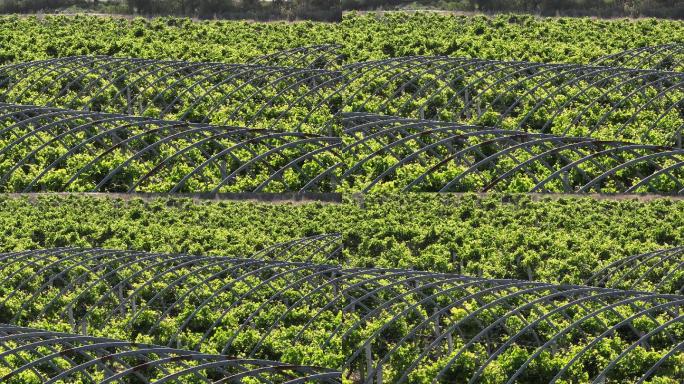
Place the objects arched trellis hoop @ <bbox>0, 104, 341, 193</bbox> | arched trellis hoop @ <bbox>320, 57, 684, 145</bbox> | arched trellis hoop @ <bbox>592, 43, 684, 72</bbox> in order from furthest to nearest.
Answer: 1. arched trellis hoop @ <bbox>592, 43, 684, 72</bbox>
2. arched trellis hoop @ <bbox>320, 57, 684, 145</bbox>
3. arched trellis hoop @ <bbox>0, 104, 341, 193</bbox>

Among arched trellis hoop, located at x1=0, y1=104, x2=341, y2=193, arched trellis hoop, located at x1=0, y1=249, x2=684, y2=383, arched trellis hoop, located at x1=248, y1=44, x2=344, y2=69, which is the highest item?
arched trellis hoop, located at x1=248, y1=44, x2=344, y2=69

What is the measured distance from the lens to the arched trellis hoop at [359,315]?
3694cm

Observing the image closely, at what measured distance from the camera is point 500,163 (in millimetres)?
47875

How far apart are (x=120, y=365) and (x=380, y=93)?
19.6m

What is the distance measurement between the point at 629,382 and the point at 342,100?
18945mm

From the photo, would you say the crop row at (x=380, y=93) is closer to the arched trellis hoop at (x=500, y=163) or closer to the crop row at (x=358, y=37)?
the crop row at (x=358, y=37)

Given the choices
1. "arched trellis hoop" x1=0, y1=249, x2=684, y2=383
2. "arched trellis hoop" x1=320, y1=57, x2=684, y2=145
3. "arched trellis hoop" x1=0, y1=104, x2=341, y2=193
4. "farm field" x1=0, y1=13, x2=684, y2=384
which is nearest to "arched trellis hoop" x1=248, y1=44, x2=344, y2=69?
"farm field" x1=0, y1=13, x2=684, y2=384

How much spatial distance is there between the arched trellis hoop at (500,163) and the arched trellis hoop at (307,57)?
900cm

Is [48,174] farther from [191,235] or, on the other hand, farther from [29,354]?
[29,354]

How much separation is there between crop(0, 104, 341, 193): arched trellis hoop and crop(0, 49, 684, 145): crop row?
3.76 metres

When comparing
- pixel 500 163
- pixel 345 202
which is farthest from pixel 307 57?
pixel 345 202

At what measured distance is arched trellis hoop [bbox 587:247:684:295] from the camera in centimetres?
4144

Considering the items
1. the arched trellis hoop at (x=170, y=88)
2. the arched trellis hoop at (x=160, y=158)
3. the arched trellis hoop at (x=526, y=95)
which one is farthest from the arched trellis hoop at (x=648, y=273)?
the arched trellis hoop at (x=170, y=88)

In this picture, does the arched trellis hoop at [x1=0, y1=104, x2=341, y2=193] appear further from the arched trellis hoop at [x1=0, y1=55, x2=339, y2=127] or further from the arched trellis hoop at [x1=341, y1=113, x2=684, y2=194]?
the arched trellis hoop at [x1=0, y1=55, x2=339, y2=127]
